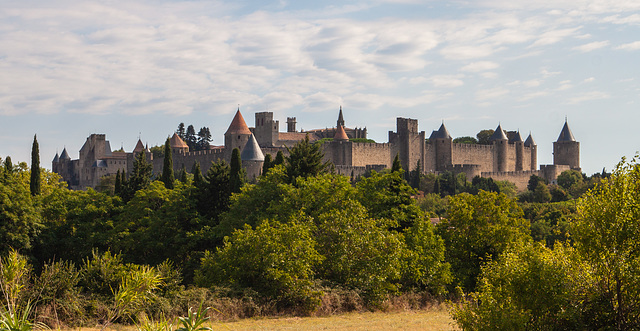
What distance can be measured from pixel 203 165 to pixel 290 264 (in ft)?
170

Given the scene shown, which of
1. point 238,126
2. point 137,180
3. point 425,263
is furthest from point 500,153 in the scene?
point 425,263

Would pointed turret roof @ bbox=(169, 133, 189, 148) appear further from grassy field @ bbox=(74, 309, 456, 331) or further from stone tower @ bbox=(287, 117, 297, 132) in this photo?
grassy field @ bbox=(74, 309, 456, 331)

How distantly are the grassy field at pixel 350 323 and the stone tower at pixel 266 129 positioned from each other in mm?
61648

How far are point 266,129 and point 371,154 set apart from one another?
45.7 feet

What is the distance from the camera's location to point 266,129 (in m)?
80.8

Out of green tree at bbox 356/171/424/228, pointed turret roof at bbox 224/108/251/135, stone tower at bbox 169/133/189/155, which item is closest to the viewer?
green tree at bbox 356/171/424/228

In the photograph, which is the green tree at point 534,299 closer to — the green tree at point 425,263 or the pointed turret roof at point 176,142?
the green tree at point 425,263

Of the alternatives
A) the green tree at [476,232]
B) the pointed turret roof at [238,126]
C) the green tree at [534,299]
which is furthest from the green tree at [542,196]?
the green tree at [534,299]

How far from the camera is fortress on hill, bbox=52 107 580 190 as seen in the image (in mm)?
71250

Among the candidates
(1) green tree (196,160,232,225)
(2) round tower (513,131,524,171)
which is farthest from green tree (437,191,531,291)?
(2) round tower (513,131,524,171)

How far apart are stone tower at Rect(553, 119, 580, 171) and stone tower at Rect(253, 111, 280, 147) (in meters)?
35.8

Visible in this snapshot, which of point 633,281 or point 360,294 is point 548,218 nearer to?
point 360,294

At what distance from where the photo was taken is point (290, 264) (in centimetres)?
1928

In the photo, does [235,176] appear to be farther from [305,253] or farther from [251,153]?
[251,153]
